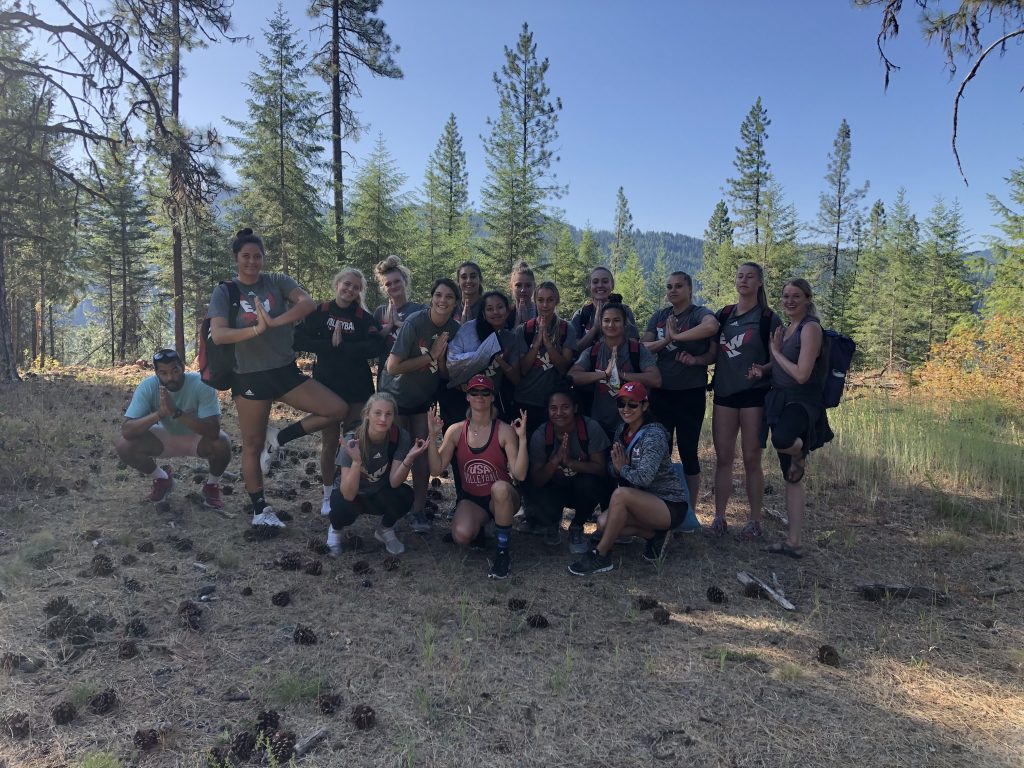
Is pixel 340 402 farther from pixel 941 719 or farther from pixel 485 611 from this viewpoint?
pixel 941 719

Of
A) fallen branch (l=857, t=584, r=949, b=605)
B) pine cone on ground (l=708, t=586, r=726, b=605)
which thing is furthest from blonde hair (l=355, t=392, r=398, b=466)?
fallen branch (l=857, t=584, r=949, b=605)

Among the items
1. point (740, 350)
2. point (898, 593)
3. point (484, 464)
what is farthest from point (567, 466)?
point (898, 593)

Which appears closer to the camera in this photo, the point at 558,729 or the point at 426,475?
the point at 558,729

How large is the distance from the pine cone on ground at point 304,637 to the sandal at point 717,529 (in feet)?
12.1

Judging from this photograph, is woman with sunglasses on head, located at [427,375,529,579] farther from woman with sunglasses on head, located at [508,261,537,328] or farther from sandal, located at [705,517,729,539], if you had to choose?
sandal, located at [705,517,729,539]

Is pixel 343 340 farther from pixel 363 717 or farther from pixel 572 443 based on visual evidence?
pixel 363 717

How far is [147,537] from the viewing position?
4930 millimetres

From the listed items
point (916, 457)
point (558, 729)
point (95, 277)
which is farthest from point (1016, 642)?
point (95, 277)

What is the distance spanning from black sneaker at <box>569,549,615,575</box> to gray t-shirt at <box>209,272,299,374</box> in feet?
10.3

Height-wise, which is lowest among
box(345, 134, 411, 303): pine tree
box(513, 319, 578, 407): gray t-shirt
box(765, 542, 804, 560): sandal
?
box(765, 542, 804, 560): sandal

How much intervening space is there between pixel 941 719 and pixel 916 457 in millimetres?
5435

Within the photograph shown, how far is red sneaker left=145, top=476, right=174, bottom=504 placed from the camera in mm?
5668

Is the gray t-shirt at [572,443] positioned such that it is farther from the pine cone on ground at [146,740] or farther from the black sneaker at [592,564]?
the pine cone on ground at [146,740]

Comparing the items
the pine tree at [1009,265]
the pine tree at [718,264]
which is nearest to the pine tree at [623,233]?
the pine tree at [718,264]
